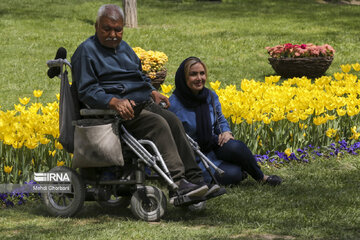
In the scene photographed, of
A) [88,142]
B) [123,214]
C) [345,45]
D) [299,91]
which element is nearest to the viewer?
[88,142]

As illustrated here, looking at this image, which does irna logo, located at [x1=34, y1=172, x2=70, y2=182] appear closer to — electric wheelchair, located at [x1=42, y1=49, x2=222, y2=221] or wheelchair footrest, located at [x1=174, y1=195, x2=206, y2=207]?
electric wheelchair, located at [x1=42, y1=49, x2=222, y2=221]

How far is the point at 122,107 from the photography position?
4.61 m

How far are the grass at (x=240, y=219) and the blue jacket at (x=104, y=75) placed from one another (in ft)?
2.96

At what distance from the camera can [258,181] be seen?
5992 mm

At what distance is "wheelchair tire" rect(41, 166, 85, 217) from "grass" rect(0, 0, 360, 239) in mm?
95

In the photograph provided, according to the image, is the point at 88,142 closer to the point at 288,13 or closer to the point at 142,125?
the point at 142,125

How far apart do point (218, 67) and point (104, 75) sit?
27.1 ft

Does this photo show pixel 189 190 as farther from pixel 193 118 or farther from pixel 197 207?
pixel 193 118

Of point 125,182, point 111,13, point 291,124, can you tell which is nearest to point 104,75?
point 111,13

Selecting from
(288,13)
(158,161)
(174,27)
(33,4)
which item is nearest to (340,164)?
(158,161)

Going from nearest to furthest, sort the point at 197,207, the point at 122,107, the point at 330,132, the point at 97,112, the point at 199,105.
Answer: the point at 122,107 → the point at 97,112 → the point at 197,207 → the point at 199,105 → the point at 330,132

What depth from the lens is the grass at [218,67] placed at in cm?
469

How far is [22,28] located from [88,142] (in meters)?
12.2

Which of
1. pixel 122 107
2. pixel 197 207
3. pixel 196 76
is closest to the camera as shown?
pixel 122 107
